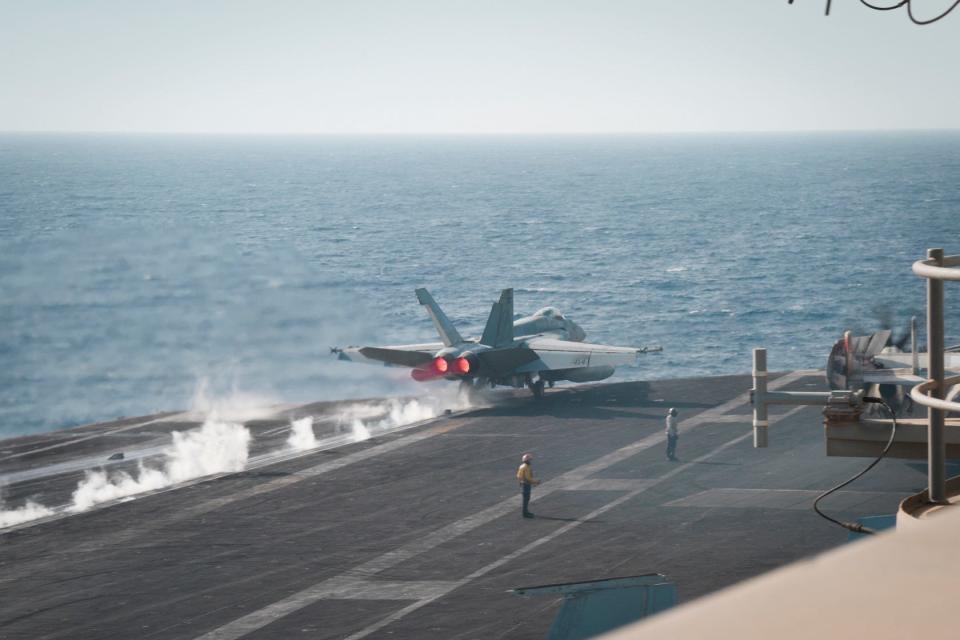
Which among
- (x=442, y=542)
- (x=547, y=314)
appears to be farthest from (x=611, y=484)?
(x=547, y=314)

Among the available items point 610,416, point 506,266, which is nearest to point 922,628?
point 610,416

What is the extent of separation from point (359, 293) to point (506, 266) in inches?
1076

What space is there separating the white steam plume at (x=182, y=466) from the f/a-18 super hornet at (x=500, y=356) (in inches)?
309

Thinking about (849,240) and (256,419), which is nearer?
(256,419)

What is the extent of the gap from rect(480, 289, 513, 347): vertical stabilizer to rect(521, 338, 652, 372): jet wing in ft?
4.38

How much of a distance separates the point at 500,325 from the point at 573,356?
3815mm

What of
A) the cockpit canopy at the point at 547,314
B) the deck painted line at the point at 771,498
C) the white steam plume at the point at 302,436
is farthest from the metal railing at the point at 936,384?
the cockpit canopy at the point at 547,314

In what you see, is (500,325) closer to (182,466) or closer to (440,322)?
(440,322)

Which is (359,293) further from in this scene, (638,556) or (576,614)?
(576,614)

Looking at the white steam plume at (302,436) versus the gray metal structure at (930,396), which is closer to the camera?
the gray metal structure at (930,396)

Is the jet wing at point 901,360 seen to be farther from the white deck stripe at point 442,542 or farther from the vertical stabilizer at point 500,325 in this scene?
the vertical stabilizer at point 500,325

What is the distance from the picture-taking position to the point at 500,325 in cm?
5812

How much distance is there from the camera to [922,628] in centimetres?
237

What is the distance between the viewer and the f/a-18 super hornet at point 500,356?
5669cm
